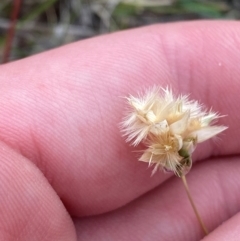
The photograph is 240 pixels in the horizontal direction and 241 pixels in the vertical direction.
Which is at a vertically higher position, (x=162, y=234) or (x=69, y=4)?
(x=69, y=4)

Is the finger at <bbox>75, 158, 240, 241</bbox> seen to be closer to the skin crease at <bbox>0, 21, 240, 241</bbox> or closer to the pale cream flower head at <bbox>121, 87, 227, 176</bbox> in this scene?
the skin crease at <bbox>0, 21, 240, 241</bbox>

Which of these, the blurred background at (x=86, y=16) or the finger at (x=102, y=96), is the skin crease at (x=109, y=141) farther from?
the blurred background at (x=86, y=16)

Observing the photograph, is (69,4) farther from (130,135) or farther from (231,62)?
(130,135)

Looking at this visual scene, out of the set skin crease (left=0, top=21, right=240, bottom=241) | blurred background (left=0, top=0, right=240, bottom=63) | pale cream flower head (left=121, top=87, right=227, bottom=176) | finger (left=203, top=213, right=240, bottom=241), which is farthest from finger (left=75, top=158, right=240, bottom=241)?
blurred background (left=0, top=0, right=240, bottom=63)

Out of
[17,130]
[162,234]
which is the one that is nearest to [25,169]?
[17,130]

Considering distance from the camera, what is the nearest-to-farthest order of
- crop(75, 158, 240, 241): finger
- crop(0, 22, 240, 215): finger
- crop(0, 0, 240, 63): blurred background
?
crop(0, 22, 240, 215): finger < crop(75, 158, 240, 241): finger < crop(0, 0, 240, 63): blurred background

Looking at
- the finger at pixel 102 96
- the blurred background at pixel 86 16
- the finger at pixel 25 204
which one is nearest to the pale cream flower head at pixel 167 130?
the finger at pixel 102 96
